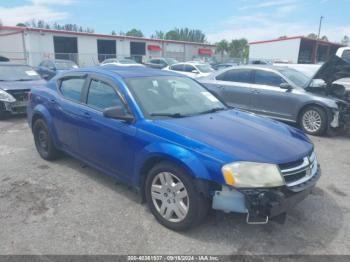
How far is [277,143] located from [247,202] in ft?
2.63

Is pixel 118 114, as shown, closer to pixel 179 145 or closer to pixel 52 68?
pixel 179 145

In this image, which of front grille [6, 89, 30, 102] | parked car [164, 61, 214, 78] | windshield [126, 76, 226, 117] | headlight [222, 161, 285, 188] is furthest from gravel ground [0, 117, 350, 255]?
parked car [164, 61, 214, 78]

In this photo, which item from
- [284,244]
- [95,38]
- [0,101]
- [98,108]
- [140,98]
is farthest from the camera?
[95,38]

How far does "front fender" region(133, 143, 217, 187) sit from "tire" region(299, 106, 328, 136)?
525cm

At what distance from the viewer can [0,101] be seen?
321 inches

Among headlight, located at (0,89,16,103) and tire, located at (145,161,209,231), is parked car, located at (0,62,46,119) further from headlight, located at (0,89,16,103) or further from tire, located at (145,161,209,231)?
tire, located at (145,161,209,231)

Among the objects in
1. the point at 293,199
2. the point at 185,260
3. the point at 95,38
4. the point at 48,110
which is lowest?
the point at 185,260

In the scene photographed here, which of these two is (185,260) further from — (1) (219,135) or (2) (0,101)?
(2) (0,101)

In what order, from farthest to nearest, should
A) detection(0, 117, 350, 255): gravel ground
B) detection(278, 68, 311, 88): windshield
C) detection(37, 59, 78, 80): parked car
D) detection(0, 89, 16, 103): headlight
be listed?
detection(37, 59, 78, 80): parked car
detection(0, 89, 16, 103): headlight
detection(278, 68, 311, 88): windshield
detection(0, 117, 350, 255): gravel ground

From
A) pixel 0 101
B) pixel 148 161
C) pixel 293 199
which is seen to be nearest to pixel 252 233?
pixel 293 199

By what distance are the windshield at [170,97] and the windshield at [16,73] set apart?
22.0 ft

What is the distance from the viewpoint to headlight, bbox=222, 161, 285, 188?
9.03 ft

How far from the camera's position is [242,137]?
3223 millimetres

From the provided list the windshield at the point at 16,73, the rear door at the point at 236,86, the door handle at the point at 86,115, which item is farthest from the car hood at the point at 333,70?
the windshield at the point at 16,73
